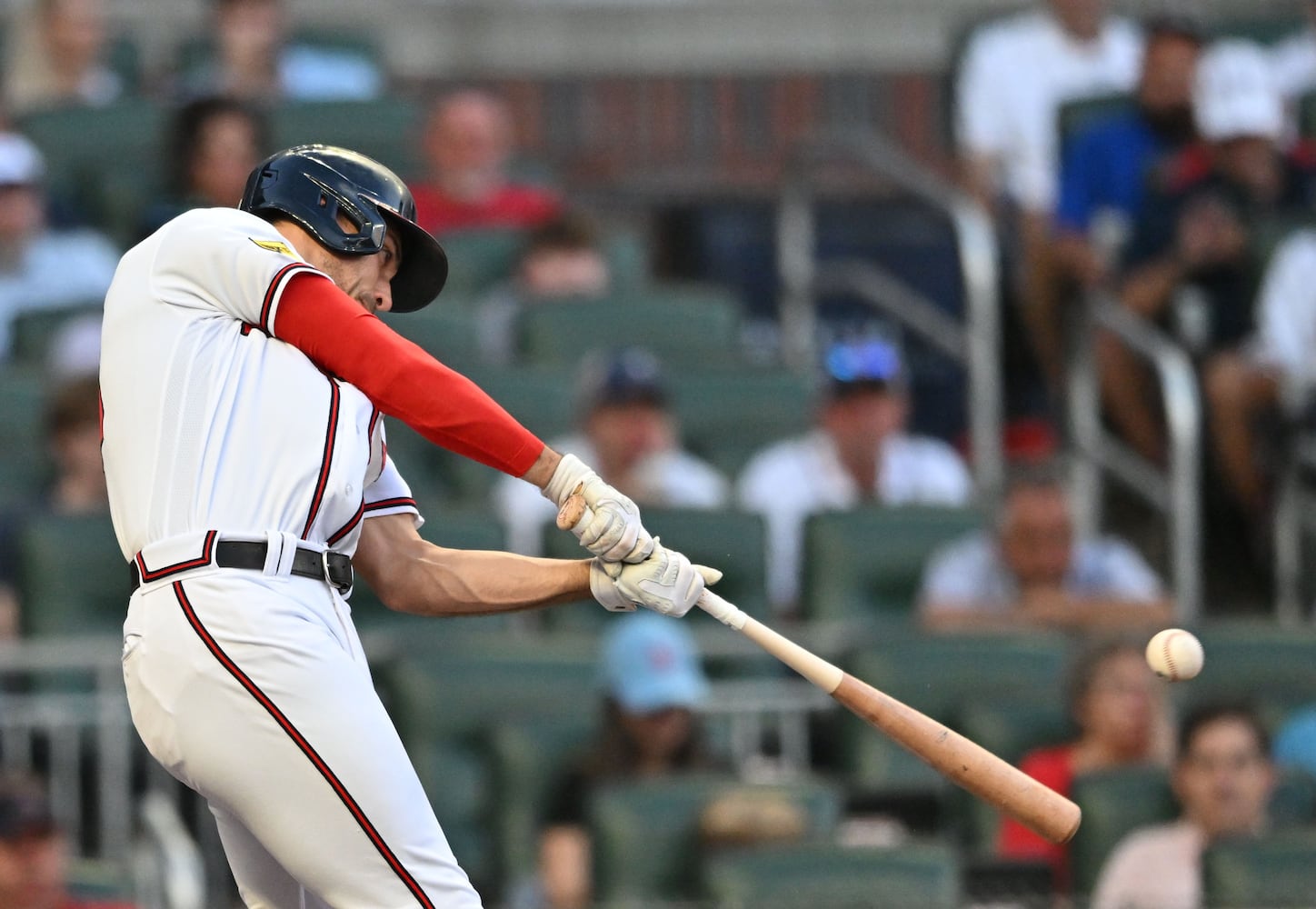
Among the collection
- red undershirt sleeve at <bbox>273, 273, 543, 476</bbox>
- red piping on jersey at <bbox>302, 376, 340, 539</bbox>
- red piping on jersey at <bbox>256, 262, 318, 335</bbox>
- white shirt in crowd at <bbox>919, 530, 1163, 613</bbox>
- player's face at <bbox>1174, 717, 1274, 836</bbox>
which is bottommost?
player's face at <bbox>1174, 717, 1274, 836</bbox>

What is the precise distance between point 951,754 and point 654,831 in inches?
99.1

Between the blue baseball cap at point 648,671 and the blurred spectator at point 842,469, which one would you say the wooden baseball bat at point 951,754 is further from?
the blurred spectator at point 842,469

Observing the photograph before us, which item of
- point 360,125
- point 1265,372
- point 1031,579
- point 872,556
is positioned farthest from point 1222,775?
point 360,125

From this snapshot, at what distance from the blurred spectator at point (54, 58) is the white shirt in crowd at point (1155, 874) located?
5.25 meters

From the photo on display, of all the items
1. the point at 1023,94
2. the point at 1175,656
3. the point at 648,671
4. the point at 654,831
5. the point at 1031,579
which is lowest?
the point at 654,831

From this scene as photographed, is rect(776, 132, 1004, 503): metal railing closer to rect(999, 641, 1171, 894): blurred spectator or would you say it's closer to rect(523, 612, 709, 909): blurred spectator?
rect(999, 641, 1171, 894): blurred spectator

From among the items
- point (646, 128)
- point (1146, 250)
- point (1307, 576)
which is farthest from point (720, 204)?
point (1307, 576)

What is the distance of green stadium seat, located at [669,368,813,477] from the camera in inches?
307

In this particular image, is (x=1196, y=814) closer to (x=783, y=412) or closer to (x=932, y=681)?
(x=932, y=681)

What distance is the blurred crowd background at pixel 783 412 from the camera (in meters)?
6.08

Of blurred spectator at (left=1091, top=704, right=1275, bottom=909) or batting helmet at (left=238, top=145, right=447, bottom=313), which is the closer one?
batting helmet at (left=238, top=145, right=447, bottom=313)

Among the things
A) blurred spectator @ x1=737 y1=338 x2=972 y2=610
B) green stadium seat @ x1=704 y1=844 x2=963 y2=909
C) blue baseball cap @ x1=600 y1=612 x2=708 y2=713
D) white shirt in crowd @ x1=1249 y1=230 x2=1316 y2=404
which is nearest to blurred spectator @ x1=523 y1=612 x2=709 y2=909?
blue baseball cap @ x1=600 y1=612 x2=708 y2=713

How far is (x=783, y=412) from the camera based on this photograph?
310 inches

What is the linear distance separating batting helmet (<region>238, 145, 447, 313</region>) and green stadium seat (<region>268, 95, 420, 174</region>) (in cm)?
512
